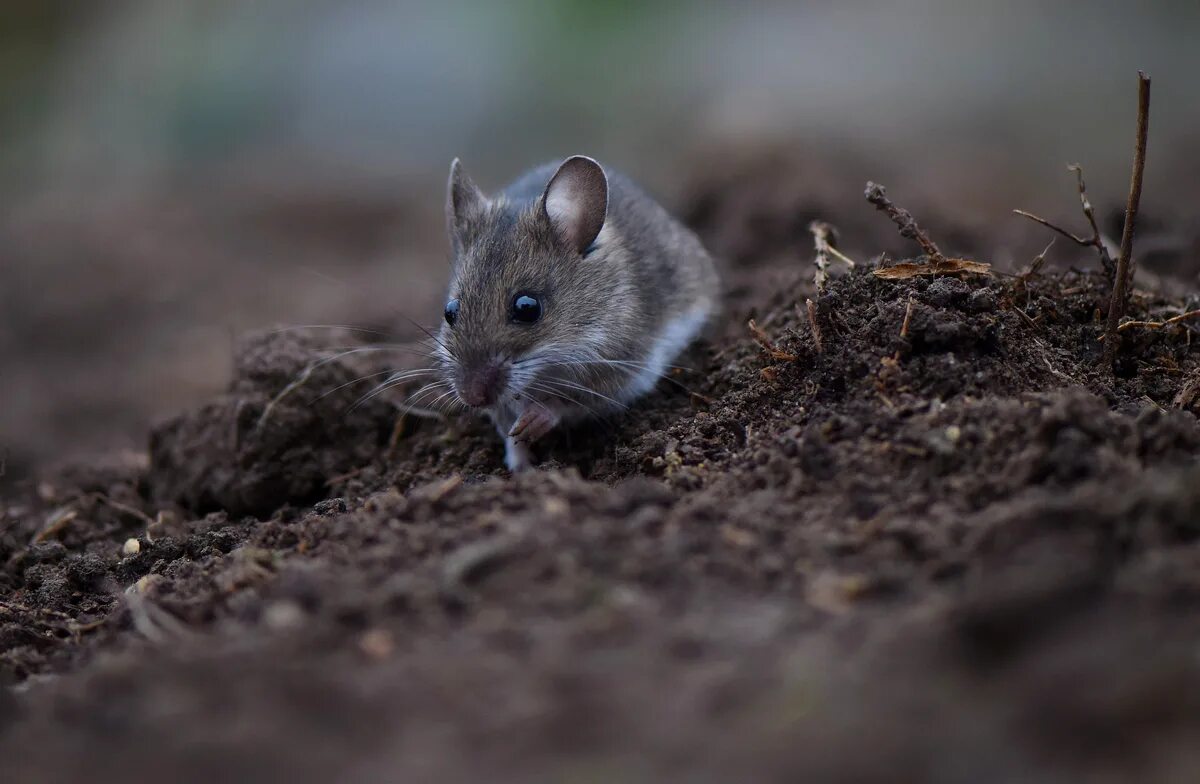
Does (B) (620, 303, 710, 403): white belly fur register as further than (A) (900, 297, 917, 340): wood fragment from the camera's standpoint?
Yes

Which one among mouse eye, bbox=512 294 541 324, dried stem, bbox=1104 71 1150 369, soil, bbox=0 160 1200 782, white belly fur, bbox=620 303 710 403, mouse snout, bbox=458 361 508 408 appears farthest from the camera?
white belly fur, bbox=620 303 710 403

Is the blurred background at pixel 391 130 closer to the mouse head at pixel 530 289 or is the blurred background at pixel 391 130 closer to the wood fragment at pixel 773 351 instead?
the mouse head at pixel 530 289

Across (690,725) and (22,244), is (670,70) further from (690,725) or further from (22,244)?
(690,725)

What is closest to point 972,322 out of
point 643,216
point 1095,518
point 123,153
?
point 1095,518

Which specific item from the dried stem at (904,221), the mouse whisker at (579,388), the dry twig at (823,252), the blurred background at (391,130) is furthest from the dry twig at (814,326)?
the blurred background at (391,130)

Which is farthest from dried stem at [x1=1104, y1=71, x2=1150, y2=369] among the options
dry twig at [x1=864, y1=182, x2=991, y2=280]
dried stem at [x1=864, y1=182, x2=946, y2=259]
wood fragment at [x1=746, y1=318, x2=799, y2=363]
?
wood fragment at [x1=746, y1=318, x2=799, y2=363]

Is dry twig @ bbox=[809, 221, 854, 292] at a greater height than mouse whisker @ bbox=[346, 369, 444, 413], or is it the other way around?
dry twig @ bbox=[809, 221, 854, 292]

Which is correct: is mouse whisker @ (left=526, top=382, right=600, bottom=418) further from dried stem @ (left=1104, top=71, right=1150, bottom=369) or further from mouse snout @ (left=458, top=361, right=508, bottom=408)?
dried stem @ (left=1104, top=71, right=1150, bottom=369)
